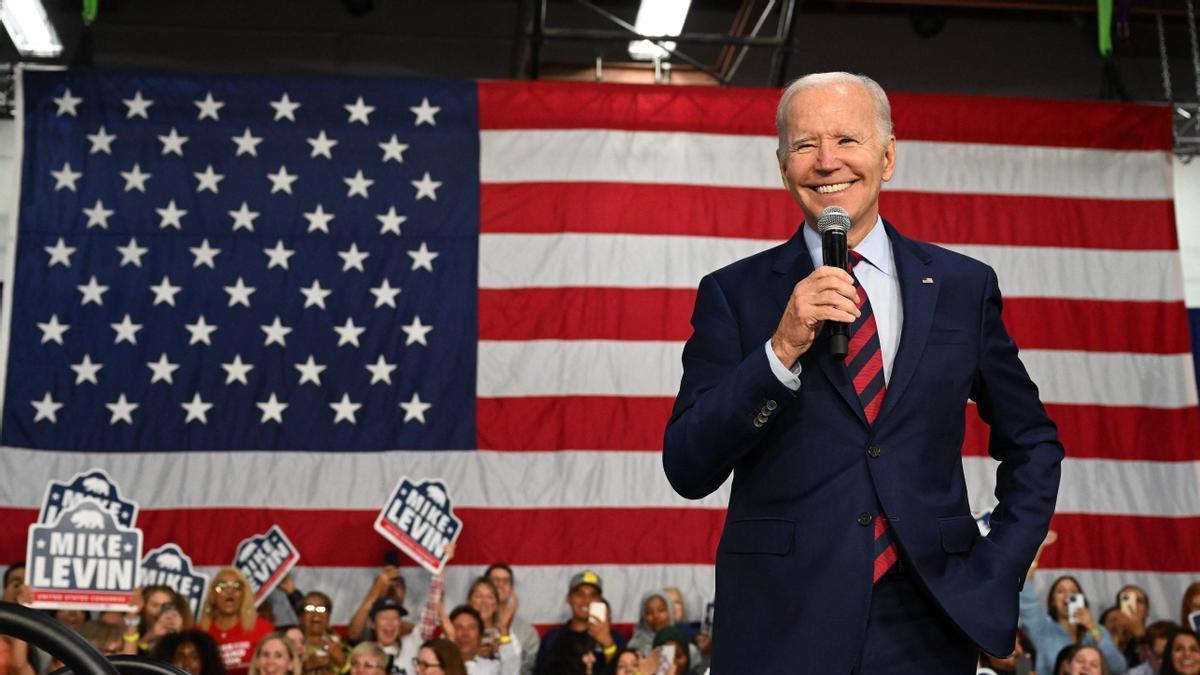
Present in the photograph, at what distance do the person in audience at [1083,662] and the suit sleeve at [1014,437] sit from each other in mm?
5238

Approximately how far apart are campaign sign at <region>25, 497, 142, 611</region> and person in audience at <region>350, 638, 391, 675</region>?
1075mm

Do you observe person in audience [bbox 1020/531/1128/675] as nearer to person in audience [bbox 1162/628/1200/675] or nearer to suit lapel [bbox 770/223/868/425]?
person in audience [bbox 1162/628/1200/675]

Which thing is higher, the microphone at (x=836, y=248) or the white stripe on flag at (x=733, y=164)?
the white stripe on flag at (x=733, y=164)

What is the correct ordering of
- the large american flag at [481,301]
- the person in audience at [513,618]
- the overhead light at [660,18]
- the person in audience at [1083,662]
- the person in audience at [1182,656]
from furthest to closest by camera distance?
1. the overhead light at [660,18]
2. the large american flag at [481,301]
3. the person in audience at [513,618]
4. the person in audience at [1182,656]
5. the person in audience at [1083,662]

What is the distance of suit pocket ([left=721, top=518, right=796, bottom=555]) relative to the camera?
173 cm

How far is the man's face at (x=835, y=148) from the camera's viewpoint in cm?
181

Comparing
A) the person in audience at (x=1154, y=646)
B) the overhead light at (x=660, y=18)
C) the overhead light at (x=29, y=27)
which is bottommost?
the person in audience at (x=1154, y=646)

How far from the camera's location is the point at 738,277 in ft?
6.29

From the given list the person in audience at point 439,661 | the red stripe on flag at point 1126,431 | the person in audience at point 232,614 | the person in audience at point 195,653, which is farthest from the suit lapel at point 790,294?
the red stripe on flag at point 1126,431

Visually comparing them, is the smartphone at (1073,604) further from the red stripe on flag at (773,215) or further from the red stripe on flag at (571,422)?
the red stripe on flag at (571,422)

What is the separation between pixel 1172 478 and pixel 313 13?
A: 7.56 metres

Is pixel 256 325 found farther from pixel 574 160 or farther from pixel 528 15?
pixel 528 15

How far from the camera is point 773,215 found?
841 cm

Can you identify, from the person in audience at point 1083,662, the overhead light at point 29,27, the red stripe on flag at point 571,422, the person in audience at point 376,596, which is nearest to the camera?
the person in audience at point 1083,662
